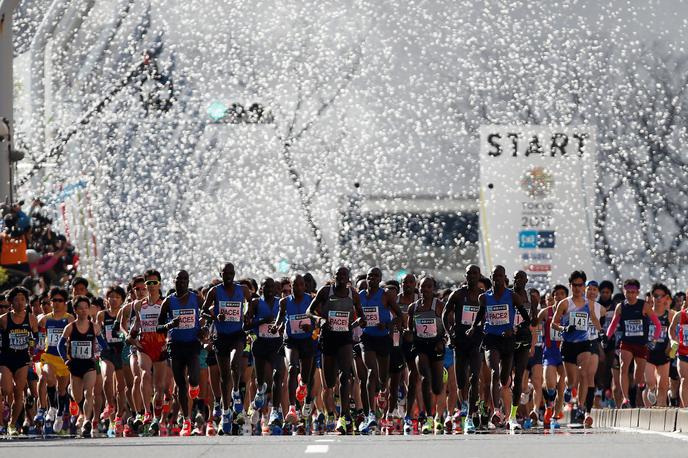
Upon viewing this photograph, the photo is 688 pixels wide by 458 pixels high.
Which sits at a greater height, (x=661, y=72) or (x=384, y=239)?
(x=661, y=72)

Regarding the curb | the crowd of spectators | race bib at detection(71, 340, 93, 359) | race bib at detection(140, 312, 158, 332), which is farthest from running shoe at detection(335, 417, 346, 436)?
the crowd of spectators

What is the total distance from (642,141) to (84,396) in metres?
37.5

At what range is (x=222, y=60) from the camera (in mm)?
61844

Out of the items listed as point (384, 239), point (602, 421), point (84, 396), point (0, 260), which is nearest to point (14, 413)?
point (84, 396)

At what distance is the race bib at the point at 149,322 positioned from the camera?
19188mm

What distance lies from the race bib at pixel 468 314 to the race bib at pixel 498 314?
0.21 metres

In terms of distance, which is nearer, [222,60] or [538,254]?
[538,254]

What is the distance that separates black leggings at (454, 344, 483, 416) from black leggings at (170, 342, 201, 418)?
237cm

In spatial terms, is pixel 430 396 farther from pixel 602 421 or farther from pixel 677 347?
pixel 677 347

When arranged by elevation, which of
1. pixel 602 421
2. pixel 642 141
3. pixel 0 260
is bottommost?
pixel 602 421

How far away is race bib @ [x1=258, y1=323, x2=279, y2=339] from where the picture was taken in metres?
19.6

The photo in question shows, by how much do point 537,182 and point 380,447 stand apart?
15692mm

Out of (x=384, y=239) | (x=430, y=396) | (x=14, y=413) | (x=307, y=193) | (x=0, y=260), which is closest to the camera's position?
(x=430, y=396)

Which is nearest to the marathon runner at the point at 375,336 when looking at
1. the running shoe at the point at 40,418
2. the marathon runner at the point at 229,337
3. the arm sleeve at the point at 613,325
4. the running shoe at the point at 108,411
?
the marathon runner at the point at 229,337
